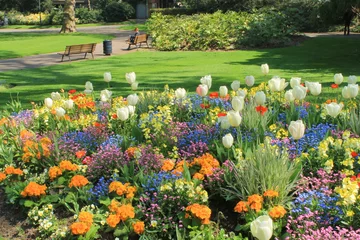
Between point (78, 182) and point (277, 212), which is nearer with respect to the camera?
point (277, 212)

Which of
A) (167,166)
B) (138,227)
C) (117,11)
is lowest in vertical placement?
(138,227)

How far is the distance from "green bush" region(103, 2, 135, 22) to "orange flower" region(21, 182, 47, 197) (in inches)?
2075

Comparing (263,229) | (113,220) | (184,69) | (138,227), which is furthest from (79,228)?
(184,69)

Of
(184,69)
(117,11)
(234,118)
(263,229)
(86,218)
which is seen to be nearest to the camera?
(263,229)

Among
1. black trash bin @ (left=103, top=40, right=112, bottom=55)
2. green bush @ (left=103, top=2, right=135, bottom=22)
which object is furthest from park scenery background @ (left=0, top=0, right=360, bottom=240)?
green bush @ (left=103, top=2, right=135, bottom=22)

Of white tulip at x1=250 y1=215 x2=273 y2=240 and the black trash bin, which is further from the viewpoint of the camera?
the black trash bin

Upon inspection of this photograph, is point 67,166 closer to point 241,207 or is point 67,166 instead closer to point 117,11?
point 241,207

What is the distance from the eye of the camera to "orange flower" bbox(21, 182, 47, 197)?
3.90 meters

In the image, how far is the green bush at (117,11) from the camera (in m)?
54.5

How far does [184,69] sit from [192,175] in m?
11.4

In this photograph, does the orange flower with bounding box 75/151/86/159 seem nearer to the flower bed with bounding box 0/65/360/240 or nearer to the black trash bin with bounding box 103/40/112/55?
the flower bed with bounding box 0/65/360/240

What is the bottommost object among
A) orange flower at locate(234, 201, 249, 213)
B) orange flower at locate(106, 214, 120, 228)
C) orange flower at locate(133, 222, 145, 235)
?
orange flower at locate(133, 222, 145, 235)

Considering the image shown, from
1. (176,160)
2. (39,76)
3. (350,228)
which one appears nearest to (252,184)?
(350,228)

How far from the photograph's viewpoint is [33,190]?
3.90m
